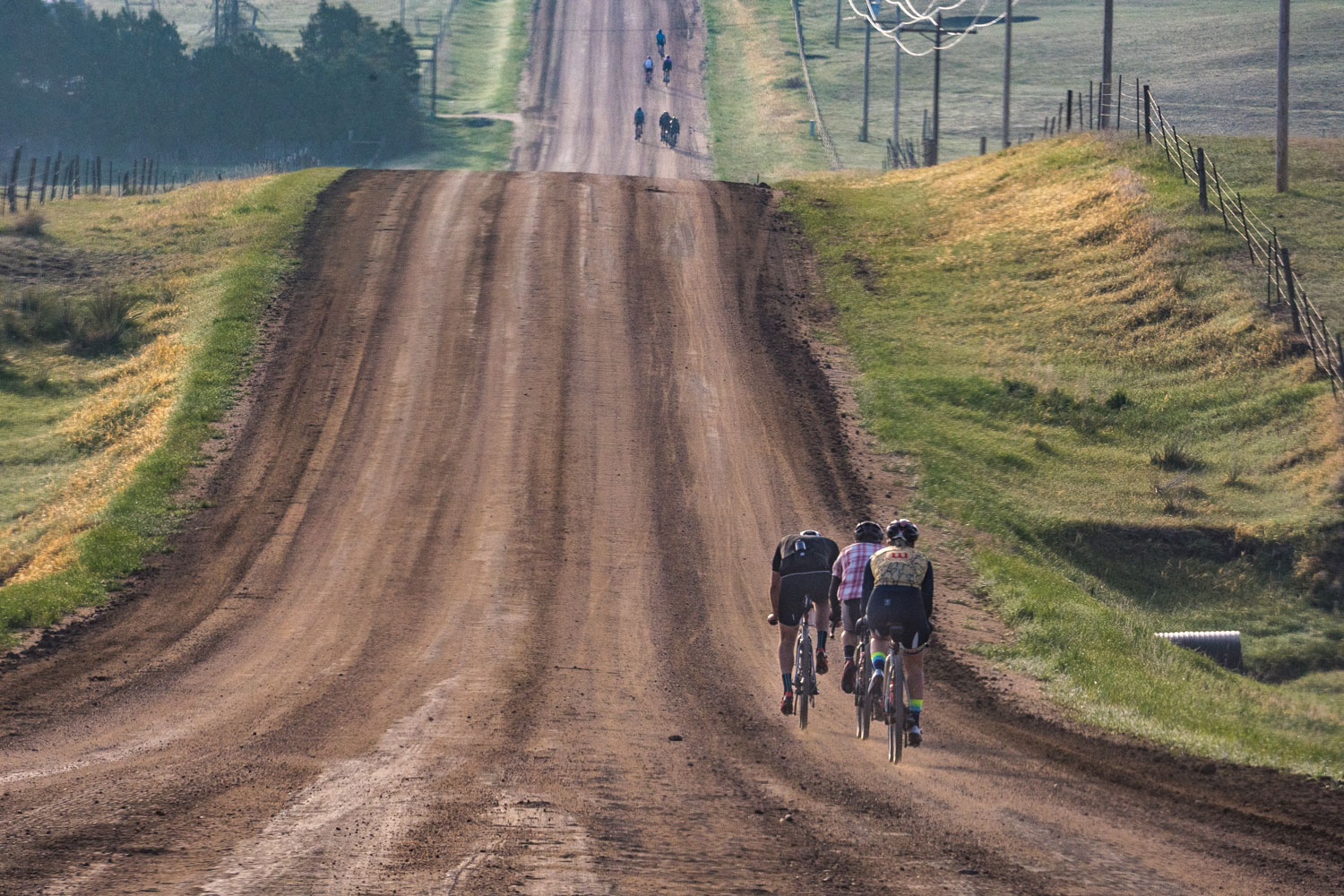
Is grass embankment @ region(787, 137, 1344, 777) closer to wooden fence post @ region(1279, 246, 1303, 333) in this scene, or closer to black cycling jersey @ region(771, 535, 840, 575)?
wooden fence post @ region(1279, 246, 1303, 333)

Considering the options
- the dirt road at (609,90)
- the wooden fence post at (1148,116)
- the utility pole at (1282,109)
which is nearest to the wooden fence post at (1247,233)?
the utility pole at (1282,109)

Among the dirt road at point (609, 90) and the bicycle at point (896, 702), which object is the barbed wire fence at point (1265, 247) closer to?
the bicycle at point (896, 702)

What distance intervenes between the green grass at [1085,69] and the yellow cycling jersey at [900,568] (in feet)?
195

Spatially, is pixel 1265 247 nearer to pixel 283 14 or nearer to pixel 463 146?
pixel 463 146

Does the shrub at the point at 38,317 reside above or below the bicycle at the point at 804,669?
above

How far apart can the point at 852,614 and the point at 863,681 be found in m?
0.65

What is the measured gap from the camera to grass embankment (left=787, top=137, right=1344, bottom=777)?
16984 mm

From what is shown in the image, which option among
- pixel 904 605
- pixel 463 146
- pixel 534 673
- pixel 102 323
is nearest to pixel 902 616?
pixel 904 605

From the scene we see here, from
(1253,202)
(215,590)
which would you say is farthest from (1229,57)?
(215,590)

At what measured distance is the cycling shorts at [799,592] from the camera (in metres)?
13.0

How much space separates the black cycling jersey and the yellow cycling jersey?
1.13 m

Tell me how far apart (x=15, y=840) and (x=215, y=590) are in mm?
9257

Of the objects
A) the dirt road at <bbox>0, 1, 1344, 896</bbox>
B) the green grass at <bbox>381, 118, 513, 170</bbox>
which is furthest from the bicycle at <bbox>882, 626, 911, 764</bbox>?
the green grass at <bbox>381, 118, 513, 170</bbox>

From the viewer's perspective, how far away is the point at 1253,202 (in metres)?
32.5
